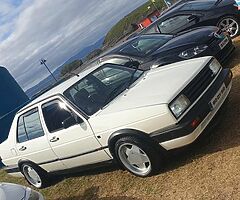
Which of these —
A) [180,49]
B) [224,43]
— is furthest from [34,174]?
[224,43]

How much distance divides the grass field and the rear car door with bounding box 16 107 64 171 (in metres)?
0.64

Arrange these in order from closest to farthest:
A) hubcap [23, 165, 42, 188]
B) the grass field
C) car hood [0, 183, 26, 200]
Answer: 1. the grass field
2. car hood [0, 183, 26, 200]
3. hubcap [23, 165, 42, 188]

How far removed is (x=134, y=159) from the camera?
557 centimetres

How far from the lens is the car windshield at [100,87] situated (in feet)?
20.2

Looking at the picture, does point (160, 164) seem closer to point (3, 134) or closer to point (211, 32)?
point (211, 32)

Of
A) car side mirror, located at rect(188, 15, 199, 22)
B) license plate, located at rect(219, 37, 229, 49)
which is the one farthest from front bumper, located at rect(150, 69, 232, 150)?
Result: car side mirror, located at rect(188, 15, 199, 22)

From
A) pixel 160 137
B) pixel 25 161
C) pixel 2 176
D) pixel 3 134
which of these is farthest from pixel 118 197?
pixel 3 134

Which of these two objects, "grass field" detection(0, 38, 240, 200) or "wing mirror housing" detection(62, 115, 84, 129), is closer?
"grass field" detection(0, 38, 240, 200)

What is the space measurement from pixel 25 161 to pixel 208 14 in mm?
6365

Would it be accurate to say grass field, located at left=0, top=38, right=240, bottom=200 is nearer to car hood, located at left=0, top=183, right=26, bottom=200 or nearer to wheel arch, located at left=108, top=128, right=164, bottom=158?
wheel arch, located at left=108, top=128, right=164, bottom=158

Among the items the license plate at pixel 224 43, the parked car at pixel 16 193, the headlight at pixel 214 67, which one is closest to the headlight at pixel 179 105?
the headlight at pixel 214 67

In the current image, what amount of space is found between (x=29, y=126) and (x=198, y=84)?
129 inches

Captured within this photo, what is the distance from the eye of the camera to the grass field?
15.3 feet

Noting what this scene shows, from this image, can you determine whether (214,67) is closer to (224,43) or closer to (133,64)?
(133,64)
